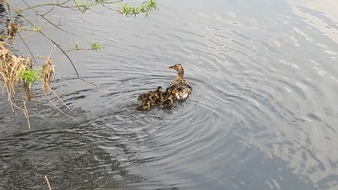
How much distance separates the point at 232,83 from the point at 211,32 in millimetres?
2947

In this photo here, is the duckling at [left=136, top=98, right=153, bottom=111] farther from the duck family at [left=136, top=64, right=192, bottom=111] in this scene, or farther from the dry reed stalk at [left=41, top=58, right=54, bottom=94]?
the dry reed stalk at [left=41, top=58, right=54, bottom=94]

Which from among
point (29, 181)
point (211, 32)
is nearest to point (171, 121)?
point (29, 181)

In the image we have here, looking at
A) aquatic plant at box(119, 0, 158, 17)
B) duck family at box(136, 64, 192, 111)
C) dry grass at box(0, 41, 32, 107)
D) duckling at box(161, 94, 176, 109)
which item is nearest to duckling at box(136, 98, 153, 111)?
duck family at box(136, 64, 192, 111)

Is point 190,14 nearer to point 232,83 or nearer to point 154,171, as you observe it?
point 232,83

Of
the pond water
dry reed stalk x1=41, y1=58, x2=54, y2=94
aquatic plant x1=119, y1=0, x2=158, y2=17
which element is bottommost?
the pond water

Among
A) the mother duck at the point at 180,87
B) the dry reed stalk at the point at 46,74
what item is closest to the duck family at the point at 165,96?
the mother duck at the point at 180,87

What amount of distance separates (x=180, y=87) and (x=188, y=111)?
51 cm

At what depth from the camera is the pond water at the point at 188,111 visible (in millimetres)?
7039

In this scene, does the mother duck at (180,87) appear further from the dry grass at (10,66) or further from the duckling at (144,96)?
the dry grass at (10,66)

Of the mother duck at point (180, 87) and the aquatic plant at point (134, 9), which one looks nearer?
the aquatic plant at point (134, 9)

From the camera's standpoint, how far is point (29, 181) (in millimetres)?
6484

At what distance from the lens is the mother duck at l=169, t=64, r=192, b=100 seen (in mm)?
8977

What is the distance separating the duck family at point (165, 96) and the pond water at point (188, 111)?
15 cm

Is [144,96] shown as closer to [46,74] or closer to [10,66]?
[46,74]
